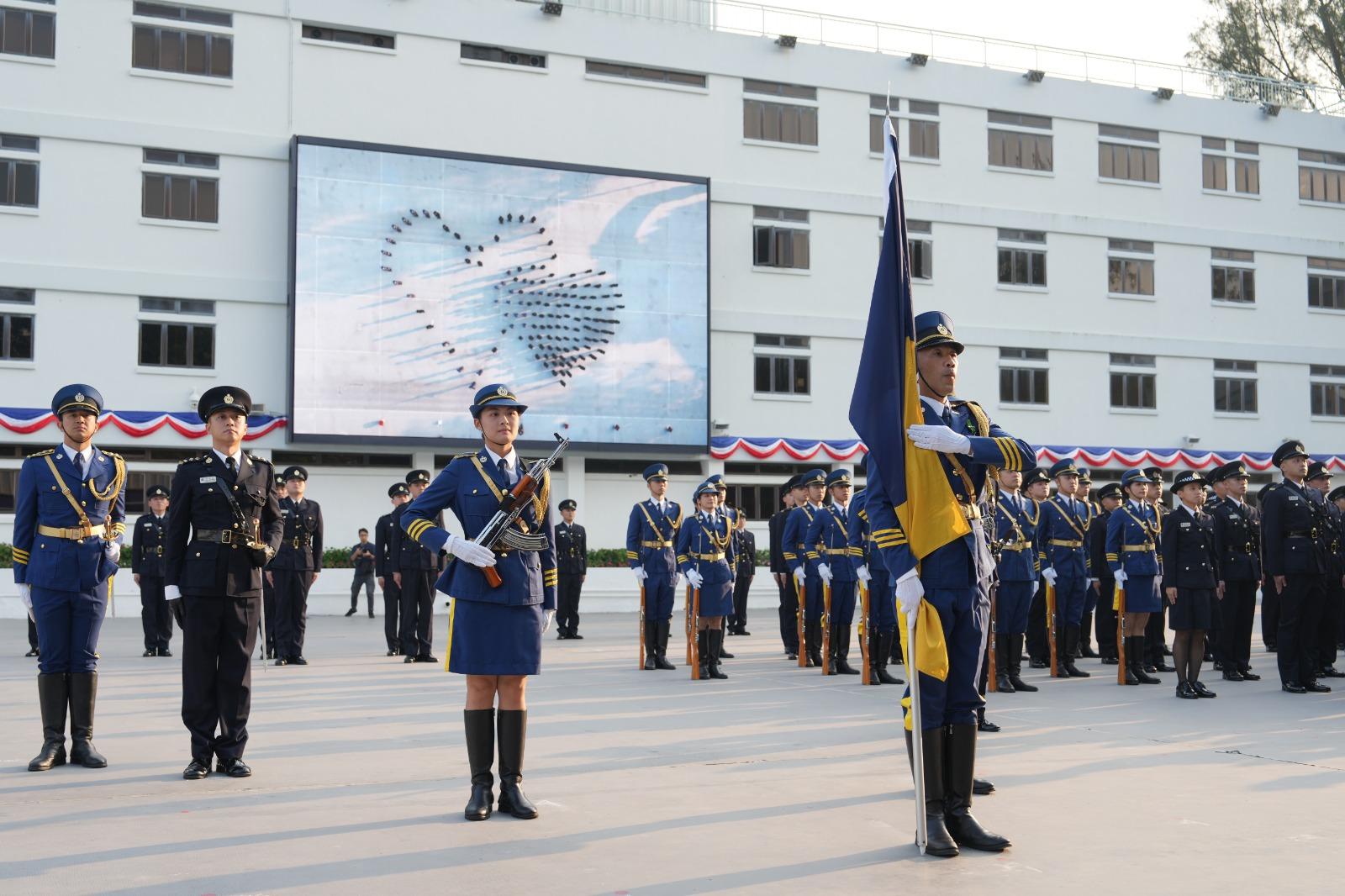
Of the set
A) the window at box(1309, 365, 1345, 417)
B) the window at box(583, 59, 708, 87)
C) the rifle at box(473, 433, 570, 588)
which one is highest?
the window at box(583, 59, 708, 87)

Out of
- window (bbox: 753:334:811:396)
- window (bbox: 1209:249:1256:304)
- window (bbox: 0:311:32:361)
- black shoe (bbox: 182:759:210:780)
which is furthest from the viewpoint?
window (bbox: 1209:249:1256:304)

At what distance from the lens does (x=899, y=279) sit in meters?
5.95

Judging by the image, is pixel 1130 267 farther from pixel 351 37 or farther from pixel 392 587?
pixel 392 587

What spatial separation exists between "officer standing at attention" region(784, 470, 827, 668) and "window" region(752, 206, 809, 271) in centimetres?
1671

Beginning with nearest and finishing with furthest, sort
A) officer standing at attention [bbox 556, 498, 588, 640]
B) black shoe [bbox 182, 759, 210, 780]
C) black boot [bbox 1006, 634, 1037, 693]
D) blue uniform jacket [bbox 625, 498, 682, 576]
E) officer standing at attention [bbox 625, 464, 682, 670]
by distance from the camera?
1. black shoe [bbox 182, 759, 210, 780]
2. black boot [bbox 1006, 634, 1037, 693]
3. officer standing at attention [bbox 625, 464, 682, 670]
4. blue uniform jacket [bbox 625, 498, 682, 576]
5. officer standing at attention [bbox 556, 498, 588, 640]

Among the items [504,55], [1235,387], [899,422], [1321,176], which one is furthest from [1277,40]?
[899,422]

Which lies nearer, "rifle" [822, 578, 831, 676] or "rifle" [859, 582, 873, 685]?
"rifle" [859, 582, 873, 685]

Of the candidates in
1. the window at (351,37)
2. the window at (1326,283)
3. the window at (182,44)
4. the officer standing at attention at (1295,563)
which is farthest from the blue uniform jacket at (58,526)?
the window at (1326,283)

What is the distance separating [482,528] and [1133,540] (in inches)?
331

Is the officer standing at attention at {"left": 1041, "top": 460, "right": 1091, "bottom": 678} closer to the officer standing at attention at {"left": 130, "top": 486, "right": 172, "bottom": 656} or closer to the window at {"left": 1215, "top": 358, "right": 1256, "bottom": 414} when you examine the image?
the officer standing at attention at {"left": 130, "top": 486, "right": 172, "bottom": 656}

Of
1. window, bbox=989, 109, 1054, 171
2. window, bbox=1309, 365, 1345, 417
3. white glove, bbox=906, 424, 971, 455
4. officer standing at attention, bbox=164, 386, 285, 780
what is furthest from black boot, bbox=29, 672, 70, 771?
window, bbox=1309, 365, 1345, 417

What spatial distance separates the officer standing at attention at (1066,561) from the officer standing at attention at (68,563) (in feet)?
30.8

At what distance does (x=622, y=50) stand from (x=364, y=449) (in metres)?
10.9

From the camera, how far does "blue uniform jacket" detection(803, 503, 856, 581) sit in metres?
13.7
